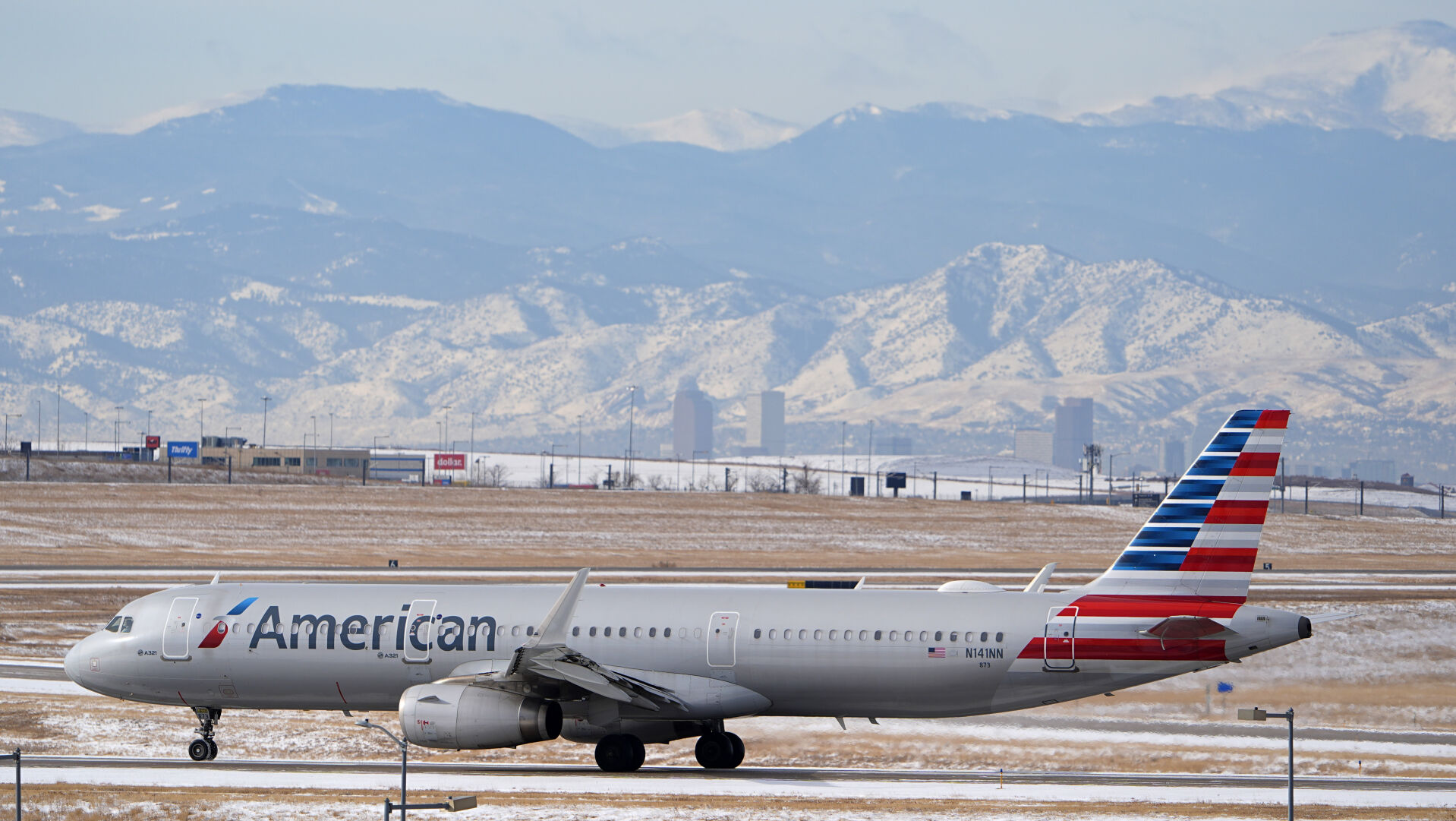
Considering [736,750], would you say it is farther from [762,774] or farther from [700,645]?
[700,645]

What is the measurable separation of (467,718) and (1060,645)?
46.8 feet

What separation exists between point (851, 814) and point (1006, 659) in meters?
6.39

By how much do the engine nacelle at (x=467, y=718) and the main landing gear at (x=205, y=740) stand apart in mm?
7218

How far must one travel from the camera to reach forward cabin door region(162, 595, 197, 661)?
143ft

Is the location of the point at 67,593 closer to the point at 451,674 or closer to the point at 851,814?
the point at 451,674

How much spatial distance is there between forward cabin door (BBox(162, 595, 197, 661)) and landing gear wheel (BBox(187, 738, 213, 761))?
222 cm

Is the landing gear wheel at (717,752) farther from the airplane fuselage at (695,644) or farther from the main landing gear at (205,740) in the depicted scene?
the main landing gear at (205,740)

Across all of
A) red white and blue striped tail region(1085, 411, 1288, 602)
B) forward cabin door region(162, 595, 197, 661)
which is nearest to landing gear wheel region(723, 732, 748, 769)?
red white and blue striped tail region(1085, 411, 1288, 602)

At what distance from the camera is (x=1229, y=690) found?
55438mm

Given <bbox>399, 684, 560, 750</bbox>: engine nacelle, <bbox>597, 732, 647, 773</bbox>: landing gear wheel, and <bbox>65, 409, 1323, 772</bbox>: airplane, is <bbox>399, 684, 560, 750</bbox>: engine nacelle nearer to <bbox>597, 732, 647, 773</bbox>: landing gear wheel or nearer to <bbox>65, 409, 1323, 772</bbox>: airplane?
<bbox>65, 409, 1323, 772</bbox>: airplane

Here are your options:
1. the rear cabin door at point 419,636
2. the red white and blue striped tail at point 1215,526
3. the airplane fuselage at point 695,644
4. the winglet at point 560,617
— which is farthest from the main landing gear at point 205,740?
the red white and blue striped tail at point 1215,526

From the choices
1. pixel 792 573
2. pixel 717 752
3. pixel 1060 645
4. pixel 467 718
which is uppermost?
pixel 1060 645

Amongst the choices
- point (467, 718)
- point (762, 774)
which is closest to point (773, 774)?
point (762, 774)

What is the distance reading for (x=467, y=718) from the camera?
1529 inches
